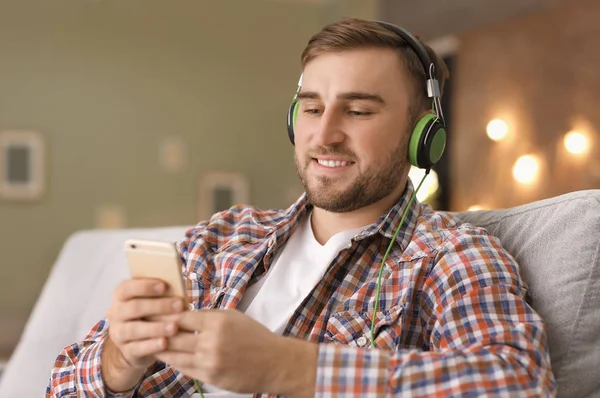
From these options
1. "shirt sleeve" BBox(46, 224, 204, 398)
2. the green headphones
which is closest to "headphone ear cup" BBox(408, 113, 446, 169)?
the green headphones

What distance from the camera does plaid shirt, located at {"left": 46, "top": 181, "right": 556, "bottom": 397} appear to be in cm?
90

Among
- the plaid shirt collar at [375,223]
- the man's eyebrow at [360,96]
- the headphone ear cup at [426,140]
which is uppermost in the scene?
the man's eyebrow at [360,96]

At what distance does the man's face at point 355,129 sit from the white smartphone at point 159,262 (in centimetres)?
45

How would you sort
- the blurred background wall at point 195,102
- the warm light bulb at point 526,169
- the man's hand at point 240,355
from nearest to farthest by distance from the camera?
the man's hand at point 240,355 → the warm light bulb at point 526,169 → the blurred background wall at point 195,102

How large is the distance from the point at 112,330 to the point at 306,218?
55 centimetres

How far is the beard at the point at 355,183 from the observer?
128cm

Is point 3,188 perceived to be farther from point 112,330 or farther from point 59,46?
point 112,330

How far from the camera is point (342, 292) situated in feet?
4.00

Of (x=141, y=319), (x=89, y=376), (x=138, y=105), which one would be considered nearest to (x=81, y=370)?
(x=89, y=376)

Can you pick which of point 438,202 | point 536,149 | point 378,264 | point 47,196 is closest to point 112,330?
point 378,264

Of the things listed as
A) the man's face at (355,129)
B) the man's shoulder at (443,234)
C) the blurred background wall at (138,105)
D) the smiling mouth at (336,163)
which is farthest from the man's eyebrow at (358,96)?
the blurred background wall at (138,105)

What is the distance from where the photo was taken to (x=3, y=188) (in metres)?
3.96

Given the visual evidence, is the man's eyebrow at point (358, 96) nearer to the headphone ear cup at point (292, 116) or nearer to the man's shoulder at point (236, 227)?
the headphone ear cup at point (292, 116)

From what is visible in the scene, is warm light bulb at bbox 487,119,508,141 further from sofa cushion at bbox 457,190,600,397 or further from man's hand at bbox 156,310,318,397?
man's hand at bbox 156,310,318,397
